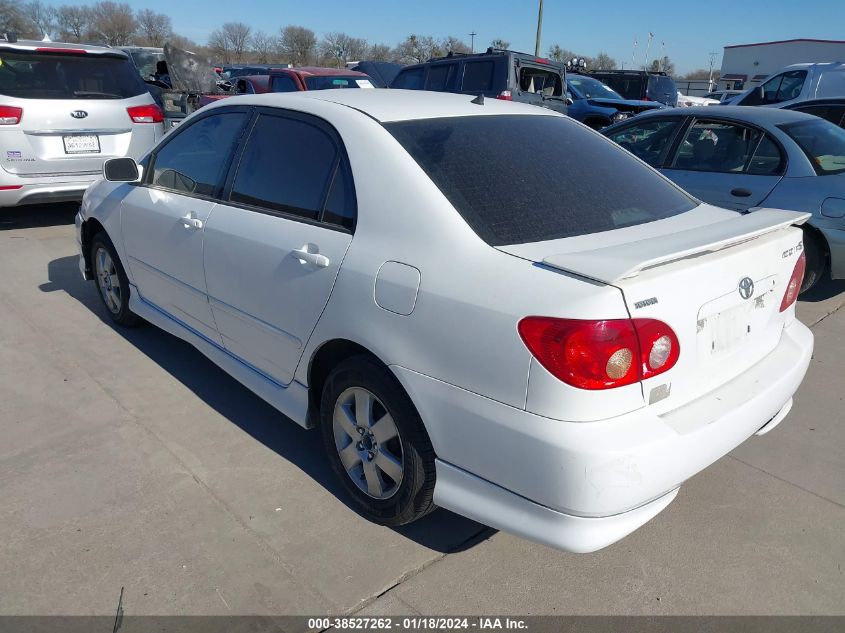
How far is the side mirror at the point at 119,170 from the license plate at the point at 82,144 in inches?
133

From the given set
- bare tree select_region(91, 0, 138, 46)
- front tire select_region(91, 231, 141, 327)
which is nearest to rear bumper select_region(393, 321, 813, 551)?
front tire select_region(91, 231, 141, 327)

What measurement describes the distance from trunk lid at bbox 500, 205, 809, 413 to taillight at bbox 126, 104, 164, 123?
6.26m

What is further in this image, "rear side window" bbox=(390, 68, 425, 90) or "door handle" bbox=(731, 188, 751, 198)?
"rear side window" bbox=(390, 68, 425, 90)

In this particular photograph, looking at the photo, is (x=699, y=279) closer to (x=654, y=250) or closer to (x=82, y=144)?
(x=654, y=250)

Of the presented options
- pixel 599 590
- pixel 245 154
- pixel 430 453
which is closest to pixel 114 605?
pixel 430 453

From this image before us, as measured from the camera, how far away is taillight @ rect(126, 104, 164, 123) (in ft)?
23.5

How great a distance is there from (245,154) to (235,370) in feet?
3.47

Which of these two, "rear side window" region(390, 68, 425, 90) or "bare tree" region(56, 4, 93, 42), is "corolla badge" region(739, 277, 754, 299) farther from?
"bare tree" region(56, 4, 93, 42)

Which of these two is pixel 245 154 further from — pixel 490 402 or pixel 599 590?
pixel 599 590

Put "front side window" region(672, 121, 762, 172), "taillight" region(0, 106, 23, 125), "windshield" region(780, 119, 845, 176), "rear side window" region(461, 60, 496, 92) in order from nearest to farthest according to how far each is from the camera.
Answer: "windshield" region(780, 119, 845, 176) < "front side window" region(672, 121, 762, 172) < "taillight" region(0, 106, 23, 125) < "rear side window" region(461, 60, 496, 92)

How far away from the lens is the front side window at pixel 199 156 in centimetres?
341

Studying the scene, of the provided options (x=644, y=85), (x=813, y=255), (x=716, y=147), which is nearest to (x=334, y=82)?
(x=716, y=147)

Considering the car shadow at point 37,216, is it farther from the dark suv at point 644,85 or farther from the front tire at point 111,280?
the dark suv at point 644,85
